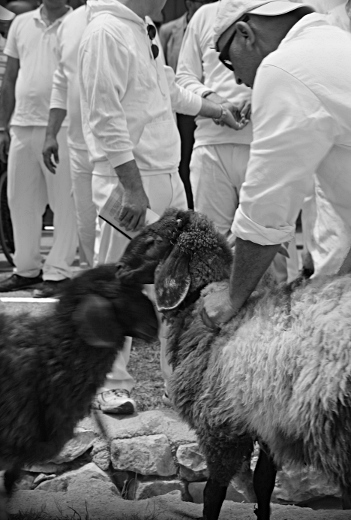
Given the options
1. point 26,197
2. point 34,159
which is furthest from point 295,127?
point 26,197

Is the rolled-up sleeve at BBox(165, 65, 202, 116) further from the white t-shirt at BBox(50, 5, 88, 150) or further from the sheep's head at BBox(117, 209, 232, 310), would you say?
the sheep's head at BBox(117, 209, 232, 310)

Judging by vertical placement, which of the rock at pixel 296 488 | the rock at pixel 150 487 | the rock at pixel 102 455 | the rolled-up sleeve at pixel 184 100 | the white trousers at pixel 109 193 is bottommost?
the rock at pixel 150 487

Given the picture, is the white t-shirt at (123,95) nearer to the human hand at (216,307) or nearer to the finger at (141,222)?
the finger at (141,222)

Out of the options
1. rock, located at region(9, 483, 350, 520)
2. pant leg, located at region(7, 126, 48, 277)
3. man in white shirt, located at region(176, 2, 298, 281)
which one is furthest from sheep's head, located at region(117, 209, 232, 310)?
pant leg, located at region(7, 126, 48, 277)

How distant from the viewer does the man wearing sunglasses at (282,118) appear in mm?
2529

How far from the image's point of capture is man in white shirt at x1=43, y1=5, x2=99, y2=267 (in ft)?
16.9

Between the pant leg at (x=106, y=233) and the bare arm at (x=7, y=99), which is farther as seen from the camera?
the bare arm at (x=7, y=99)

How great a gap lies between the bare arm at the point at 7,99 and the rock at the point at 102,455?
10.4 feet

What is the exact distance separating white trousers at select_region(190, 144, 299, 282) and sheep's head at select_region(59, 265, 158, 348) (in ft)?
6.40

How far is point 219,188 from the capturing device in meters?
5.07

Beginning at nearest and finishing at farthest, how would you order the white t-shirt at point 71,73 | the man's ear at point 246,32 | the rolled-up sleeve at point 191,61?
the man's ear at point 246,32 → the white t-shirt at point 71,73 → the rolled-up sleeve at point 191,61

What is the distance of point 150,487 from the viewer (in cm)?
400

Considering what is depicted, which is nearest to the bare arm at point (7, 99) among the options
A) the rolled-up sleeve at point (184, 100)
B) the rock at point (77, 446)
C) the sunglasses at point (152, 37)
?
the rolled-up sleeve at point (184, 100)

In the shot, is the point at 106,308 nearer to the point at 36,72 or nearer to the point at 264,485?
the point at 264,485
